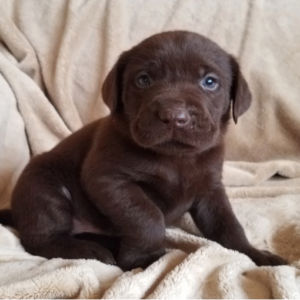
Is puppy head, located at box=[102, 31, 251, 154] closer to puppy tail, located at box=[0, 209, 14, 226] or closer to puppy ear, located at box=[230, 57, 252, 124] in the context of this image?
puppy ear, located at box=[230, 57, 252, 124]

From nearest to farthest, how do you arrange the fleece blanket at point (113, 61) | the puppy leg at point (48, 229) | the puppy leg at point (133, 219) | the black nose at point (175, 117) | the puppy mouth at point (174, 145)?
the black nose at point (175, 117) → the puppy mouth at point (174, 145) → the puppy leg at point (133, 219) → the puppy leg at point (48, 229) → the fleece blanket at point (113, 61)

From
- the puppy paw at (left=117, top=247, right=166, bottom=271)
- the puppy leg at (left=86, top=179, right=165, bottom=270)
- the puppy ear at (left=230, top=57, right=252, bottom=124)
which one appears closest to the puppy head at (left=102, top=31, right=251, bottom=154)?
the puppy ear at (left=230, top=57, right=252, bottom=124)

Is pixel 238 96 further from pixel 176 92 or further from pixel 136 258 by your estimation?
pixel 136 258

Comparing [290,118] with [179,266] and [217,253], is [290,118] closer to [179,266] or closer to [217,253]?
[217,253]

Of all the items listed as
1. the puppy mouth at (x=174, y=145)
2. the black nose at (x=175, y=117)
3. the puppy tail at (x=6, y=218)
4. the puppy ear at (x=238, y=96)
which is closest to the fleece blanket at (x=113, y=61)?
the puppy tail at (x=6, y=218)

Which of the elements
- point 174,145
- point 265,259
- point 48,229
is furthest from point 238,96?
point 48,229

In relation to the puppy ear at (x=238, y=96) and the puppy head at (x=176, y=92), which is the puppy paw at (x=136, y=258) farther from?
the puppy ear at (x=238, y=96)
